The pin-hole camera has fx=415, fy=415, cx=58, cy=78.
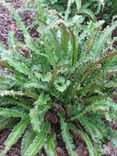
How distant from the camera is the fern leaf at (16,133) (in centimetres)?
418

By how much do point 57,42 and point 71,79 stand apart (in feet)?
1.42

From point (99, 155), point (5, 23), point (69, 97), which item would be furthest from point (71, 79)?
point (5, 23)

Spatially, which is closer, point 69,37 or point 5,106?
point 69,37

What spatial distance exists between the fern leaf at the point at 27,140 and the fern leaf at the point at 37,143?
4.8 inches

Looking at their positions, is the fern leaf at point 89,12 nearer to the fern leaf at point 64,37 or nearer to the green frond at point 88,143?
the fern leaf at point 64,37

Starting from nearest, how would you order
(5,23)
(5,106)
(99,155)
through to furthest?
(99,155) < (5,106) < (5,23)

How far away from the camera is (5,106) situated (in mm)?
4680

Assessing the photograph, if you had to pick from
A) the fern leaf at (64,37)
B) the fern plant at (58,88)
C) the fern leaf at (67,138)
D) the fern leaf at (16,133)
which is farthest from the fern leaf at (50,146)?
the fern leaf at (64,37)

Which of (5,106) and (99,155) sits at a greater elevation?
(5,106)

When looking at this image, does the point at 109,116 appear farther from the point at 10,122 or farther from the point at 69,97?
the point at 10,122

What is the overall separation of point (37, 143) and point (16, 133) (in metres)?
0.24

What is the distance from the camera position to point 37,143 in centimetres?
425

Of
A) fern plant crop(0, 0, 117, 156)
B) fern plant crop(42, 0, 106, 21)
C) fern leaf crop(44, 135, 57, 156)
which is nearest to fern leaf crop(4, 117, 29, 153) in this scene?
fern plant crop(0, 0, 117, 156)

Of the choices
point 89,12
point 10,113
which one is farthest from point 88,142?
point 89,12
